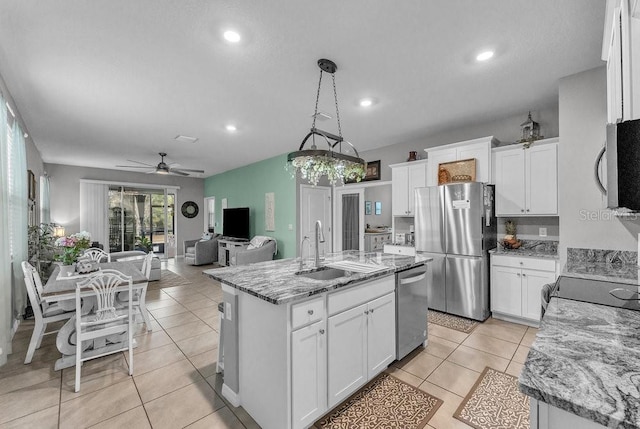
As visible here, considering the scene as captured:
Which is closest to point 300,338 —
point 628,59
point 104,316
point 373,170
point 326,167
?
point 326,167

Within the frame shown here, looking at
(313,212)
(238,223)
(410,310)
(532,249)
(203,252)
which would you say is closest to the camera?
(410,310)

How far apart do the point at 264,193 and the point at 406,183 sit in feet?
11.5

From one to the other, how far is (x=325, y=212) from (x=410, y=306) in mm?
4140

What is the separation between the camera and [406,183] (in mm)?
4570

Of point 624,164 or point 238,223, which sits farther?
point 238,223

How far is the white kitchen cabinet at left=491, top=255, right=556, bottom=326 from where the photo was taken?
10.4ft

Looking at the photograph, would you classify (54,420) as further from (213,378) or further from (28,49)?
(28,49)

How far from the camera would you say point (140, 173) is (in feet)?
27.5

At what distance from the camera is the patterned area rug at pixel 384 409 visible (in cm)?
184

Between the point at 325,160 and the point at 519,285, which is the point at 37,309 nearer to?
the point at 325,160

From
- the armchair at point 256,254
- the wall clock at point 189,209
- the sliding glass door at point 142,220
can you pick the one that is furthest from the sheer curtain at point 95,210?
the armchair at point 256,254

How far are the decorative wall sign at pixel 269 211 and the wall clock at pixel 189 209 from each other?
3.86m

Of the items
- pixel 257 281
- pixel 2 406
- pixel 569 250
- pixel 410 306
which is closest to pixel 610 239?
pixel 569 250

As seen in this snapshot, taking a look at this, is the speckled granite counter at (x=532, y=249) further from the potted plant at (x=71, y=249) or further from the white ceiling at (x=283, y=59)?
the potted plant at (x=71, y=249)
